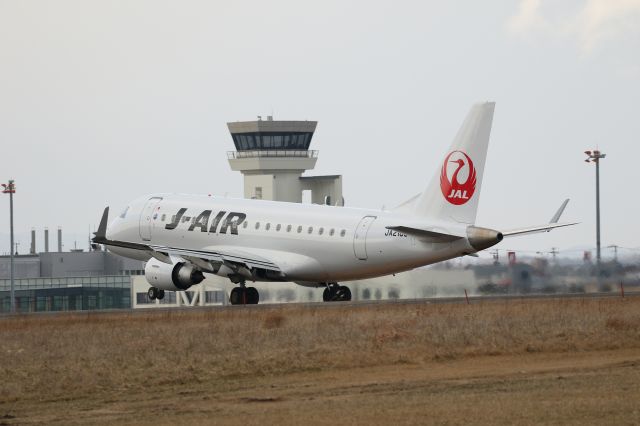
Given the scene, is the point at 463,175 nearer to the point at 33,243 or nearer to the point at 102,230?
the point at 102,230

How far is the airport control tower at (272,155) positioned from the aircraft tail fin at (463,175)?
5872 cm

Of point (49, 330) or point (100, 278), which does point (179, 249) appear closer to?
point (49, 330)

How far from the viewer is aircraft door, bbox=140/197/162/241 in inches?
2344

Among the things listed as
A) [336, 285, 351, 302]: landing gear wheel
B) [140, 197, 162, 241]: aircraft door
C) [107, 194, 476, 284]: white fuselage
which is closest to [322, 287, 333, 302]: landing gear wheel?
[336, 285, 351, 302]: landing gear wheel

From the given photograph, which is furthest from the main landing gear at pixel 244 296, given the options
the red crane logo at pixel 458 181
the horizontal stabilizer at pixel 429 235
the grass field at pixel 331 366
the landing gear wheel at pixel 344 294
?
the red crane logo at pixel 458 181

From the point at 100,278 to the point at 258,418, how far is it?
298 feet

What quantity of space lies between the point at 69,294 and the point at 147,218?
56.5m

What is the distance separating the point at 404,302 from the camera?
52250mm

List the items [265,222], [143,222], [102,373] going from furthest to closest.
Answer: [143,222]
[265,222]
[102,373]

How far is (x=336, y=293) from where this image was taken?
57.0m

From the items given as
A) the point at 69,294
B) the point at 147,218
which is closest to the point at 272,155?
the point at 69,294

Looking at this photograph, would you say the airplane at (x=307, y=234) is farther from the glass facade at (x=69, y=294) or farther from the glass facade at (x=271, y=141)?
the glass facade at (x=69, y=294)

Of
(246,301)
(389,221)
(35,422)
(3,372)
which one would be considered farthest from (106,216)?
(35,422)

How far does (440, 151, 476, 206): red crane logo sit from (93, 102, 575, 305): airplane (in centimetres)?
4
